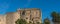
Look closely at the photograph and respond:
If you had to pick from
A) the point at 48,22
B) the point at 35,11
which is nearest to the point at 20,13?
the point at 35,11

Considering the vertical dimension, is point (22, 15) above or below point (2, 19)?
above

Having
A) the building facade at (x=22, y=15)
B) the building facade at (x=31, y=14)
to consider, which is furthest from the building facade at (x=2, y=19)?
the building facade at (x=31, y=14)

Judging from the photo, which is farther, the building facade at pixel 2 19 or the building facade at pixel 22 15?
the building facade at pixel 2 19

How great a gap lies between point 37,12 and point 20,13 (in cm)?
97

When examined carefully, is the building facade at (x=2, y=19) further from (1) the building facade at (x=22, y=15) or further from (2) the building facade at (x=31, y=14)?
(2) the building facade at (x=31, y=14)

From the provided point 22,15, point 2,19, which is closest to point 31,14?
point 22,15

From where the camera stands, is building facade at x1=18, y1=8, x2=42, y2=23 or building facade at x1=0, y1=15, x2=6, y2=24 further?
building facade at x1=0, y1=15, x2=6, y2=24

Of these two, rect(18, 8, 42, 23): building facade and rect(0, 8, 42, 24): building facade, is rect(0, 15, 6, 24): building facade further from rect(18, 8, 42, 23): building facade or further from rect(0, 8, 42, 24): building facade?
rect(18, 8, 42, 23): building facade

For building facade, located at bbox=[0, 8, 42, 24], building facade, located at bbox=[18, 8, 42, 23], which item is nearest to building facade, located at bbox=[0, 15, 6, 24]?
building facade, located at bbox=[0, 8, 42, 24]

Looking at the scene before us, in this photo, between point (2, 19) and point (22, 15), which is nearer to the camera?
point (22, 15)

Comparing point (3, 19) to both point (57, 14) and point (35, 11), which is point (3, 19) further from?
point (57, 14)

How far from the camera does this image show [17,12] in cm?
1138

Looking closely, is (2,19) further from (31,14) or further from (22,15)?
(31,14)

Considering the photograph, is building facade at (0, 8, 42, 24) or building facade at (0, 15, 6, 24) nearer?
building facade at (0, 8, 42, 24)
